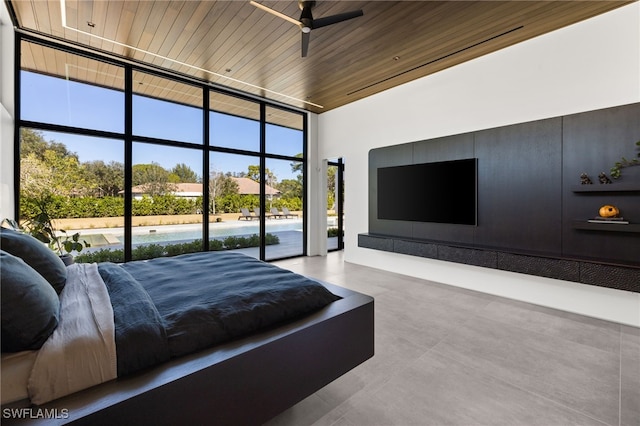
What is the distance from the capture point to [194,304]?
1.50 metres

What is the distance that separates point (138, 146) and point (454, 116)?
4.62m

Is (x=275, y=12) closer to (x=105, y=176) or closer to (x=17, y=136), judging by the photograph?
(x=105, y=176)

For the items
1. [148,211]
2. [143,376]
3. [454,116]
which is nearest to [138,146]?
[148,211]

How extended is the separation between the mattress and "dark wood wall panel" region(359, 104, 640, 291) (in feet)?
13.4

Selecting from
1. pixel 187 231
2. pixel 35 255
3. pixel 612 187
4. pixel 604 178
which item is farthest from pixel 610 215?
pixel 187 231

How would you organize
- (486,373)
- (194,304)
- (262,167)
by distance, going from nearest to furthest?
1. (194,304)
2. (486,373)
3. (262,167)

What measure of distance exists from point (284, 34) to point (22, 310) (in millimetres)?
3450

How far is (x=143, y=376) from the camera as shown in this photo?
1139 mm

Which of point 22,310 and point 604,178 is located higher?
point 604,178

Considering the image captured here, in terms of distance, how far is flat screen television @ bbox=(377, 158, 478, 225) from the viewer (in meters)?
4.05

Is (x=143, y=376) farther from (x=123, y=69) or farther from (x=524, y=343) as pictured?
(x=123, y=69)

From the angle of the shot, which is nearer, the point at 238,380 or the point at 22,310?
the point at 22,310

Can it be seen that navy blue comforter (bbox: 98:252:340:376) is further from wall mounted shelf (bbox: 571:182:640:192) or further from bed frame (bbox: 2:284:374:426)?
wall mounted shelf (bbox: 571:182:640:192)

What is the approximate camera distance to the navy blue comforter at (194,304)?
47.9 inches
